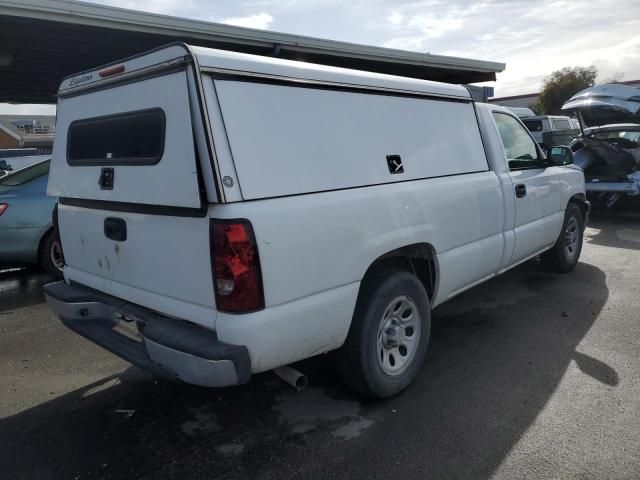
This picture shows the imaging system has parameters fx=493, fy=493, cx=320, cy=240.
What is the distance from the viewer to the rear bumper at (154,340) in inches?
93.4

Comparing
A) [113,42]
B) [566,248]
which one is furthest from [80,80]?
[566,248]

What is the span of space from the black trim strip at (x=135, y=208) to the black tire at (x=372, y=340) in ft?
3.84

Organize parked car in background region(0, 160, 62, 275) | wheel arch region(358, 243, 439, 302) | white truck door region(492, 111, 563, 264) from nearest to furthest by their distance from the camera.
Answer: wheel arch region(358, 243, 439, 302)
white truck door region(492, 111, 563, 264)
parked car in background region(0, 160, 62, 275)

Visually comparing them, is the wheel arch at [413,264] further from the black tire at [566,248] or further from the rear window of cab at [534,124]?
the rear window of cab at [534,124]

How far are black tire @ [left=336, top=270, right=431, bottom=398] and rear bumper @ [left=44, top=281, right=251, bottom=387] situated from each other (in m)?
0.82

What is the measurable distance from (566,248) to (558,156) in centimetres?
127

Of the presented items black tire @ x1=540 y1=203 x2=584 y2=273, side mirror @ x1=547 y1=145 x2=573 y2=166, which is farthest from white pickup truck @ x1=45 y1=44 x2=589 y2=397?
black tire @ x1=540 y1=203 x2=584 y2=273

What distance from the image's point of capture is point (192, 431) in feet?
9.96

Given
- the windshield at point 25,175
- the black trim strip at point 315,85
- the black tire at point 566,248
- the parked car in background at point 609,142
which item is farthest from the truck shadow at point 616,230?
the windshield at point 25,175

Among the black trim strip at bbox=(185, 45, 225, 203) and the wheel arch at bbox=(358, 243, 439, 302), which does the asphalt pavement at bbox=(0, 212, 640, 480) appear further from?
the black trim strip at bbox=(185, 45, 225, 203)

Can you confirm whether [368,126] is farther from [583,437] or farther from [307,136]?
[583,437]

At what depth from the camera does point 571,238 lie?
608 centimetres

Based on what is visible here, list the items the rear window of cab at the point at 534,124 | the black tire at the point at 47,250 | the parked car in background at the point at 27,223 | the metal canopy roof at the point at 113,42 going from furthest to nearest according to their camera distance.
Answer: the rear window of cab at the point at 534,124 → the black tire at the point at 47,250 → the parked car in background at the point at 27,223 → the metal canopy roof at the point at 113,42

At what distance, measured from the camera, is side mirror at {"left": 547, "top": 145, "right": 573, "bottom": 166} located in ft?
17.3
